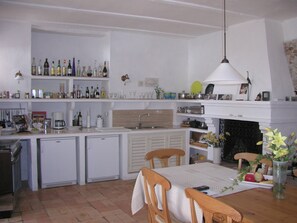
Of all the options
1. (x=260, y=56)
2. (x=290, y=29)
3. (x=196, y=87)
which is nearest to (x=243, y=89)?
(x=260, y=56)

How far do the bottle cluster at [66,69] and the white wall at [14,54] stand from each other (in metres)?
0.21

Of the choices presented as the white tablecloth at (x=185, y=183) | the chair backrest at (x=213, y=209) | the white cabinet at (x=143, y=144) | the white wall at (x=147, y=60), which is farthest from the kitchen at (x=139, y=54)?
the chair backrest at (x=213, y=209)

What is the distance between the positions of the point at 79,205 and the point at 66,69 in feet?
7.80

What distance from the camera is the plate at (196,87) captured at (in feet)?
19.4

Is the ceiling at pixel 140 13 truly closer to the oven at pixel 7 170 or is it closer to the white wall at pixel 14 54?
the white wall at pixel 14 54

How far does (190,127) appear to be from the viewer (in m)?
5.83

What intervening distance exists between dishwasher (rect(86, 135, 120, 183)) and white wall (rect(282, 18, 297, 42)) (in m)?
3.06

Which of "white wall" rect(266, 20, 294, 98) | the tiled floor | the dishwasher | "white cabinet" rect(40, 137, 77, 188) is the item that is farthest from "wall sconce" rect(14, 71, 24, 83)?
"white wall" rect(266, 20, 294, 98)

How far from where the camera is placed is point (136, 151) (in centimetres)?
526

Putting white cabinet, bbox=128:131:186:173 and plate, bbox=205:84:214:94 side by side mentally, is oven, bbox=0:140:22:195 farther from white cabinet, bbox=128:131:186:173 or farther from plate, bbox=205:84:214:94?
plate, bbox=205:84:214:94

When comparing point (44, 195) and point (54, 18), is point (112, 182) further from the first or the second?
point (54, 18)

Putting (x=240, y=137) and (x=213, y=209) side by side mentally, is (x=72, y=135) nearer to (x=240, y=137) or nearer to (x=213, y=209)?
(x=240, y=137)

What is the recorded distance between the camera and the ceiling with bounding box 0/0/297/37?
3.82 meters

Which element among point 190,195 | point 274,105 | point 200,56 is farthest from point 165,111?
point 190,195
